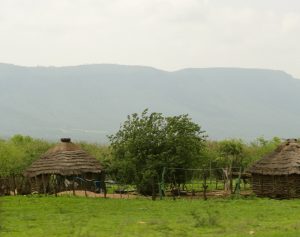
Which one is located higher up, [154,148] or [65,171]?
[154,148]

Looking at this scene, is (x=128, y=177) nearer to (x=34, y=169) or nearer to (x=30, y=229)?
(x=34, y=169)

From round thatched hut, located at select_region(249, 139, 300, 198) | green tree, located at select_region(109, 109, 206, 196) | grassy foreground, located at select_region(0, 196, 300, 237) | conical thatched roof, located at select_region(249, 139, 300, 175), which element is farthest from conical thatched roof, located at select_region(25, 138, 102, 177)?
conical thatched roof, located at select_region(249, 139, 300, 175)

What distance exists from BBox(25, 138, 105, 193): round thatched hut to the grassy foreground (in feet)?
21.2

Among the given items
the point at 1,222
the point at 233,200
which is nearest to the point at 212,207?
the point at 233,200

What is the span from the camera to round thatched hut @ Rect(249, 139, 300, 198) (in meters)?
33.9

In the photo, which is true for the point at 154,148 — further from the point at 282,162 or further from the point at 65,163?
the point at 282,162

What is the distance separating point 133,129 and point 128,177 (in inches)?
111

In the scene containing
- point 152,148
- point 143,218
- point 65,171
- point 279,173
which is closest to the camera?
point 143,218

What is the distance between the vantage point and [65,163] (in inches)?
1459

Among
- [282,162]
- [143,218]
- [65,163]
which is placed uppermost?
[282,162]

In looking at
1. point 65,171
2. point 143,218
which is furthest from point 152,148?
point 143,218

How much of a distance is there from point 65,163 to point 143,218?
56.3ft

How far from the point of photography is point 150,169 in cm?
3397

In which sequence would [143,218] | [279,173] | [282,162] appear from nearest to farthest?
1. [143,218]
2. [279,173]
3. [282,162]
